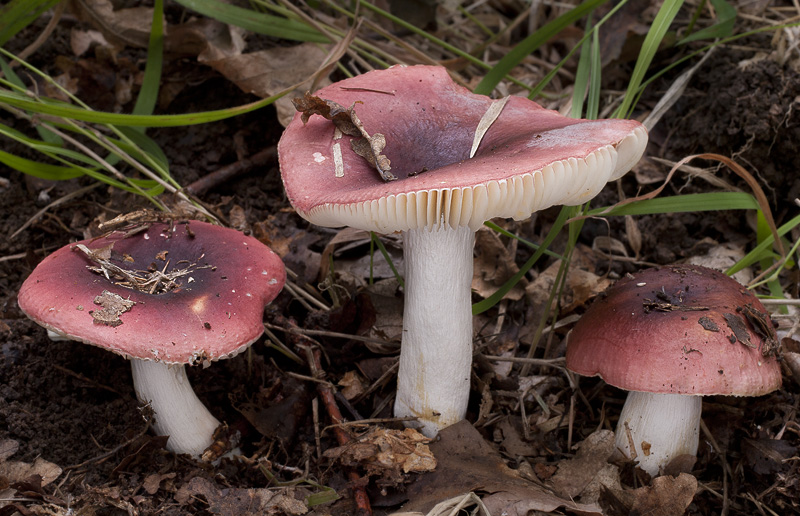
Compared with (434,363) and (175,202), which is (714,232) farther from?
(175,202)

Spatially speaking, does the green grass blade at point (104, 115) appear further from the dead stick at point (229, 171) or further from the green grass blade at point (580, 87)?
Result: the green grass blade at point (580, 87)

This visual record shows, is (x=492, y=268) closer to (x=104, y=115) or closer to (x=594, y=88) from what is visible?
(x=594, y=88)

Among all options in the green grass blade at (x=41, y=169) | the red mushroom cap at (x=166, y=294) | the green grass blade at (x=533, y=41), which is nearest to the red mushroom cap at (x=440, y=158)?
the green grass blade at (x=533, y=41)

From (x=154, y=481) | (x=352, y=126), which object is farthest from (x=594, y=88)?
(x=154, y=481)

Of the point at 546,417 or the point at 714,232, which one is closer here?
the point at 546,417

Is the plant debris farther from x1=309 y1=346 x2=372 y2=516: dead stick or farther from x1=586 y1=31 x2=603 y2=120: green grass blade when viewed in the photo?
x1=586 y1=31 x2=603 y2=120: green grass blade

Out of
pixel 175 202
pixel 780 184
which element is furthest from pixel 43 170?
pixel 780 184
